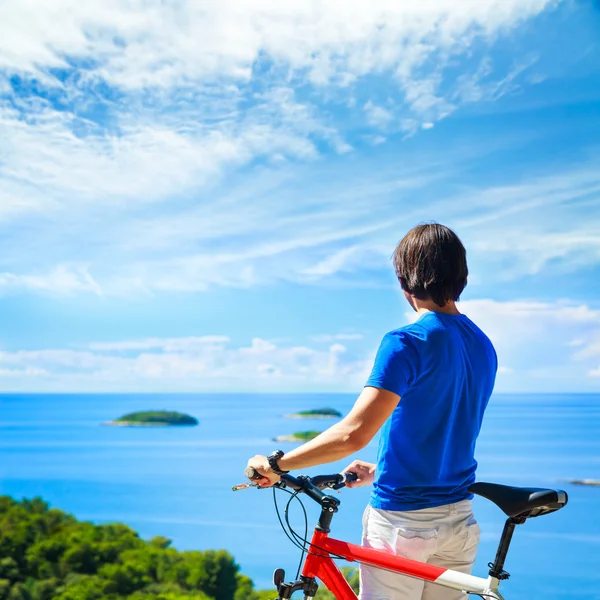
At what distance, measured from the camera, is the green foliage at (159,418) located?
5.94 meters

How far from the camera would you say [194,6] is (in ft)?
13.0

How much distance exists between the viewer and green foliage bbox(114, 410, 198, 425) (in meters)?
5.94

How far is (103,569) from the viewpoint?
3.63m

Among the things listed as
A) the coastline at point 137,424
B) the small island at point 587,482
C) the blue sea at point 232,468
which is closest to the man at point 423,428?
the blue sea at point 232,468

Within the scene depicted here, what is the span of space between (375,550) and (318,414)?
4134mm

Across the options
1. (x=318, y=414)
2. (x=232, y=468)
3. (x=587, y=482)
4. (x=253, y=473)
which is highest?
(x=318, y=414)

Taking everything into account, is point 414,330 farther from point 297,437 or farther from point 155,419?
point 155,419

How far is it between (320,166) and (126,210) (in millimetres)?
1759

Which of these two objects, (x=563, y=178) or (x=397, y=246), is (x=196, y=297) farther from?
(x=397, y=246)

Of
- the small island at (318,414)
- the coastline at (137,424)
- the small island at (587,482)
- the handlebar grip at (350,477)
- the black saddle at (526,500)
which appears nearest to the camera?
the black saddle at (526,500)

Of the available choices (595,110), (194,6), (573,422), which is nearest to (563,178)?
(595,110)

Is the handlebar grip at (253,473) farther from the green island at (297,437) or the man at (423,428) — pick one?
the green island at (297,437)

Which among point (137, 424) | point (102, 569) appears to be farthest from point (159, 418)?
point (102, 569)

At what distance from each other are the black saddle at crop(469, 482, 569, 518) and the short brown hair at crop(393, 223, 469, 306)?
0.33m
